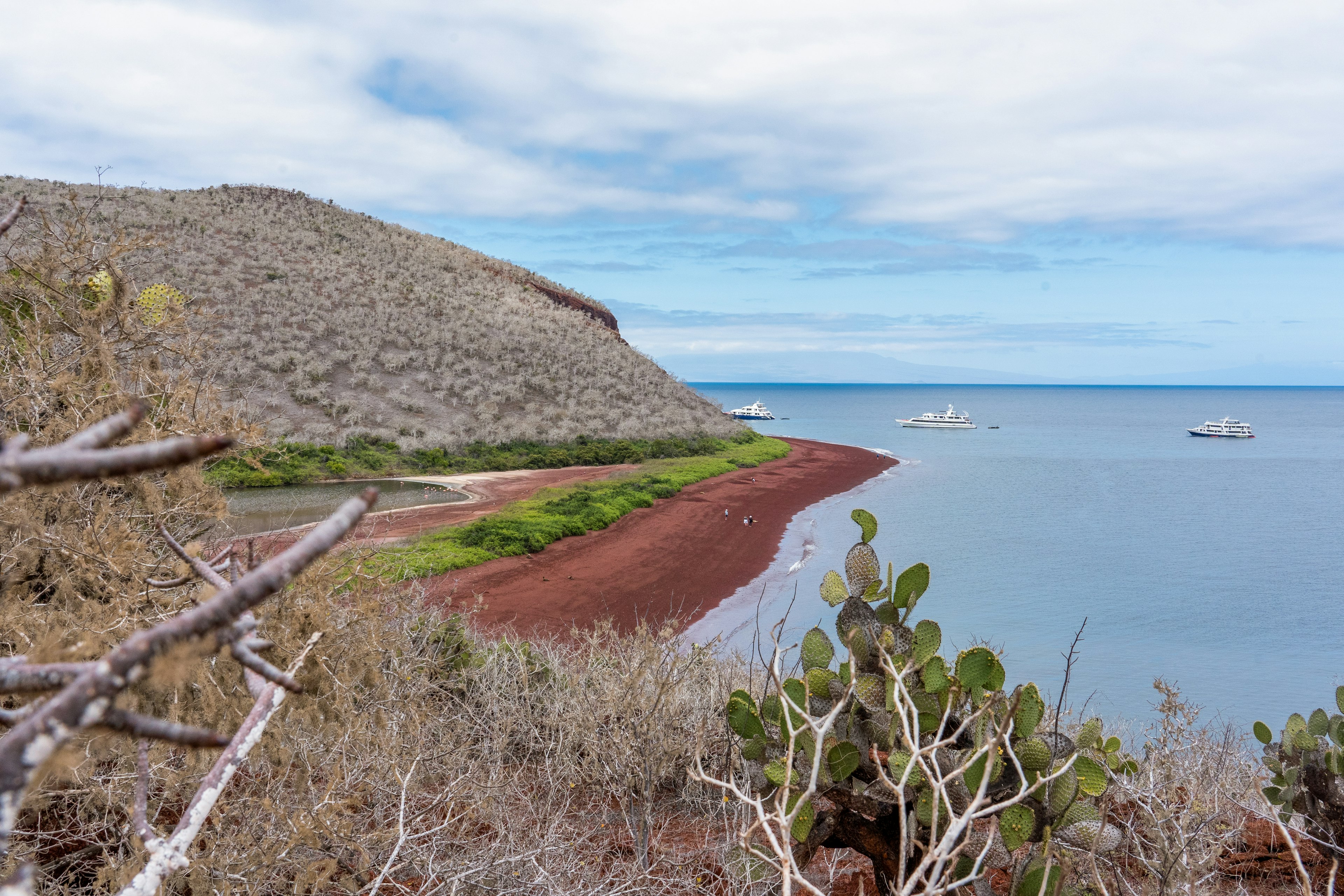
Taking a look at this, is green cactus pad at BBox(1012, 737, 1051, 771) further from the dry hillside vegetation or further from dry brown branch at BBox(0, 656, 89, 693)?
the dry hillside vegetation

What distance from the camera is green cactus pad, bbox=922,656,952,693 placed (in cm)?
348

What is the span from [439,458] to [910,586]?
Answer: 30.9m

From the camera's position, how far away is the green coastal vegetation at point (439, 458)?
28359 mm

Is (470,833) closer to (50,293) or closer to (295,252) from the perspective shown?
(50,293)

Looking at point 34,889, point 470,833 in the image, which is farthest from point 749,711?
point 34,889

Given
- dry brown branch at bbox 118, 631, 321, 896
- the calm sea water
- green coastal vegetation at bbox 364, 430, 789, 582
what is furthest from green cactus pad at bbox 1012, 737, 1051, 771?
the calm sea water

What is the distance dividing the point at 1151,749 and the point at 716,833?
282cm

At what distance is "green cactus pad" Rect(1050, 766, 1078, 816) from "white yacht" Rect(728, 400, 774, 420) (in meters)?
78.0

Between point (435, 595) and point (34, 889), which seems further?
point (435, 595)

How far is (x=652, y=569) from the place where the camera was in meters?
19.4

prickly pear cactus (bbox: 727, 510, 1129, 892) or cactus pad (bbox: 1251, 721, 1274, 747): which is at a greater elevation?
prickly pear cactus (bbox: 727, 510, 1129, 892)

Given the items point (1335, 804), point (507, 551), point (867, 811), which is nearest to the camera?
point (867, 811)

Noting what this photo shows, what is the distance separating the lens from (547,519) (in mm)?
22078

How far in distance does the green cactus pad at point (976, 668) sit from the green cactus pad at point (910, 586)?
1.75 ft
